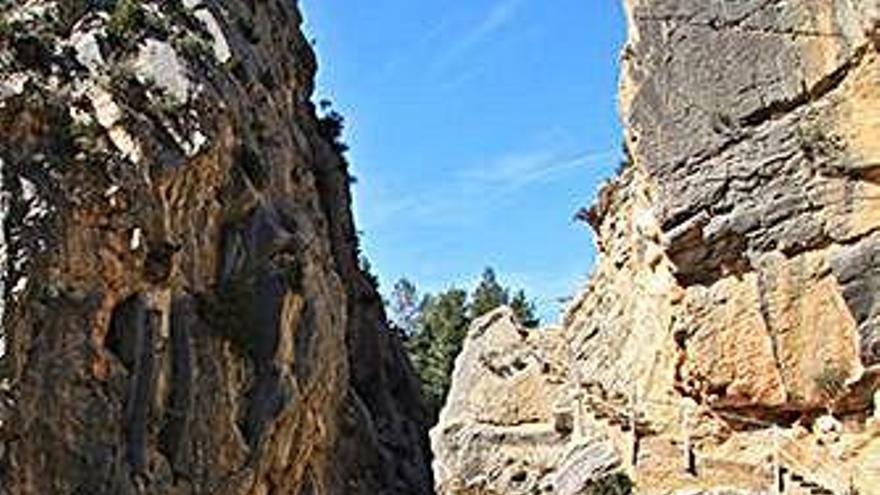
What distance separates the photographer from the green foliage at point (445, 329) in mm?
65188

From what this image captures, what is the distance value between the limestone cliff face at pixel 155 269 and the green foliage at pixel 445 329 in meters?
21.5

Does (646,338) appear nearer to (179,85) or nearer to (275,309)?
(275,309)

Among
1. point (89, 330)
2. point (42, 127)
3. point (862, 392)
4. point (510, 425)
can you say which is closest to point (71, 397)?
point (89, 330)

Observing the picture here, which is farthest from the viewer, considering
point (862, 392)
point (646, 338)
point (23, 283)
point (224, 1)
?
point (224, 1)

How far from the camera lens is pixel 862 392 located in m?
25.3

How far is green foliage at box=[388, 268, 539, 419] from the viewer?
65188 mm

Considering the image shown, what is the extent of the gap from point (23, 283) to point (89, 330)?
1.82 meters

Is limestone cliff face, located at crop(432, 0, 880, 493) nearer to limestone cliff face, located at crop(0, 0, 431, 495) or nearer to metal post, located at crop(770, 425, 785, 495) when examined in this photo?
metal post, located at crop(770, 425, 785, 495)

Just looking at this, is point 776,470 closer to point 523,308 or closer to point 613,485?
point 613,485

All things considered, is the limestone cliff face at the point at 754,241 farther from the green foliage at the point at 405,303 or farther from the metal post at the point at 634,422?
the green foliage at the point at 405,303

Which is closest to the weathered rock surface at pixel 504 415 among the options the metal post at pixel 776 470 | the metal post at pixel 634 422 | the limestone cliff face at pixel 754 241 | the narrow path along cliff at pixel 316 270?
the narrow path along cliff at pixel 316 270

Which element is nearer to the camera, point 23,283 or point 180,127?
point 23,283

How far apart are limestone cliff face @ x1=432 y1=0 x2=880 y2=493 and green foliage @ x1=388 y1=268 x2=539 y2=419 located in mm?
31558

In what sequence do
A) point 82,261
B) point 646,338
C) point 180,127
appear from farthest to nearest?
point 180,127
point 646,338
point 82,261
